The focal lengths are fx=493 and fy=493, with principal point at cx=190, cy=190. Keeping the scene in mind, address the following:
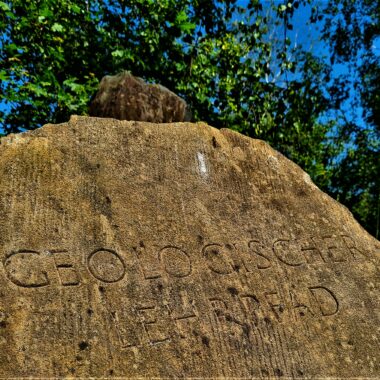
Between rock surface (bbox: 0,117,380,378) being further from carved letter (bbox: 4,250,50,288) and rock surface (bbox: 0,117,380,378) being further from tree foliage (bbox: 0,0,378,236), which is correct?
tree foliage (bbox: 0,0,378,236)

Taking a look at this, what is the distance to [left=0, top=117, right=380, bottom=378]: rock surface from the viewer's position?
212 centimetres

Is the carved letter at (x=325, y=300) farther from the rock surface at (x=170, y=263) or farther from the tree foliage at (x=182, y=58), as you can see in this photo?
the tree foliage at (x=182, y=58)

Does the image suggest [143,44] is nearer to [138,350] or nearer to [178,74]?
[178,74]

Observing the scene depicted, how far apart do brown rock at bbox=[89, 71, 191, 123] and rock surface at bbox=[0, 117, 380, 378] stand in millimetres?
384

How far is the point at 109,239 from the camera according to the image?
7.91 feet

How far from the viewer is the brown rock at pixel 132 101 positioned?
3242 millimetres

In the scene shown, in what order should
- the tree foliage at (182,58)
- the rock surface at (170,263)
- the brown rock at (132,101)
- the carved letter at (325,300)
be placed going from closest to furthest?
the rock surface at (170,263), the carved letter at (325,300), the brown rock at (132,101), the tree foliage at (182,58)

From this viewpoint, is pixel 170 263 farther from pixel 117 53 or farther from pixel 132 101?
pixel 117 53

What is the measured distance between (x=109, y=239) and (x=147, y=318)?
0.43 metres

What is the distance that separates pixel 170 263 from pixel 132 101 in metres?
1.28

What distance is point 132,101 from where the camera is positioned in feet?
10.7

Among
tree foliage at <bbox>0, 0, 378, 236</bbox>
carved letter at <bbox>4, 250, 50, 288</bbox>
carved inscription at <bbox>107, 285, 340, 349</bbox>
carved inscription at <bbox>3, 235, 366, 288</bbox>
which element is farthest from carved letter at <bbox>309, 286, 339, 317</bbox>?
tree foliage at <bbox>0, 0, 378, 236</bbox>

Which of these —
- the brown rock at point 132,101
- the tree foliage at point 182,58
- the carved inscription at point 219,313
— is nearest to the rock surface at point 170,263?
the carved inscription at point 219,313

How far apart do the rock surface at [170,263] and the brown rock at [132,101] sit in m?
0.38
